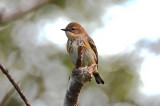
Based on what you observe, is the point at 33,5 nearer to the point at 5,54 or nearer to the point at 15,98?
the point at 15,98

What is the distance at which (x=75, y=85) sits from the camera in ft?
9.50

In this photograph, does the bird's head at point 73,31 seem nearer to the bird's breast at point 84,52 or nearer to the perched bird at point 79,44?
the perched bird at point 79,44

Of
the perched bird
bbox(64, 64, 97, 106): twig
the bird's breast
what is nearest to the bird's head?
the perched bird

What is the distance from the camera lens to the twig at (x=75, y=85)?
9.21 ft

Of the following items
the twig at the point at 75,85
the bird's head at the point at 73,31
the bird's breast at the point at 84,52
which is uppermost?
the bird's head at the point at 73,31

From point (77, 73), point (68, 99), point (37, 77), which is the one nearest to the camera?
point (68, 99)

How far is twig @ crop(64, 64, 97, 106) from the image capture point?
281 centimetres

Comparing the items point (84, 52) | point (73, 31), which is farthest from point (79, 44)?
point (73, 31)

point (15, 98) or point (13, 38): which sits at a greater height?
point (13, 38)

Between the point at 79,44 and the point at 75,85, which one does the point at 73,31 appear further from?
the point at 75,85

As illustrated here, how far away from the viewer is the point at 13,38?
32.9 feet

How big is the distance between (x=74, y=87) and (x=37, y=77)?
715 cm

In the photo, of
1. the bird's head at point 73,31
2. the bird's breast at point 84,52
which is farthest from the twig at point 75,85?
the bird's head at point 73,31

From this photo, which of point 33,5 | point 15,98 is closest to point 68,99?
point 33,5
